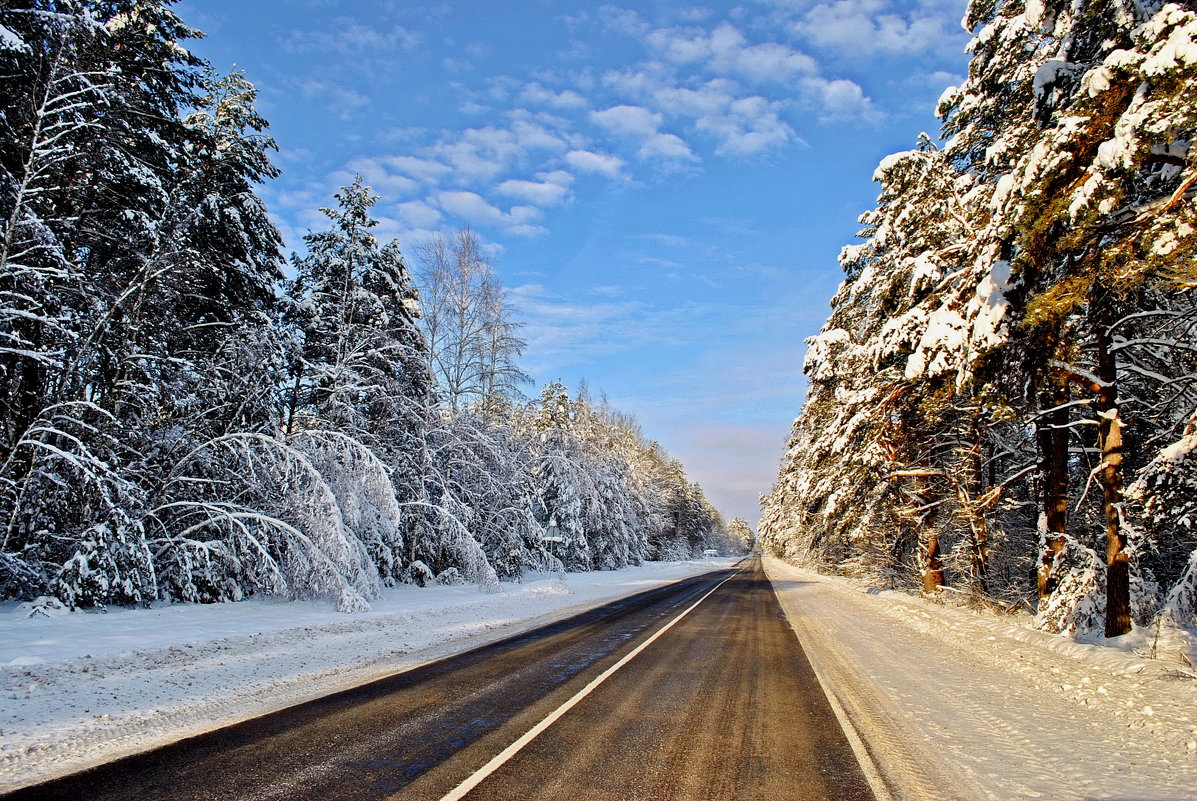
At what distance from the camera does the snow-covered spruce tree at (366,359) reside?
17.5m

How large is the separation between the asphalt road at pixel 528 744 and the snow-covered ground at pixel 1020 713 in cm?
58

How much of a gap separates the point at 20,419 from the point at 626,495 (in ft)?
127

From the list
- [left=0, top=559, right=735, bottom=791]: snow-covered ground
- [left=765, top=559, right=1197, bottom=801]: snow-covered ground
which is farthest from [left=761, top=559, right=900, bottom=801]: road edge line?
[left=0, top=559, right=735, bottom=791]: snow-covered ground

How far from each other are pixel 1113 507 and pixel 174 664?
44.2 feet

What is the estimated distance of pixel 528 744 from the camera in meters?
4.90

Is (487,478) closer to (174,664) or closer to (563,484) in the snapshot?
(563,484)

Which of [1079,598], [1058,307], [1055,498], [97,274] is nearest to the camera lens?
[1058,307]

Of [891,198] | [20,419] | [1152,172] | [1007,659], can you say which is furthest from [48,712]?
[891,198]

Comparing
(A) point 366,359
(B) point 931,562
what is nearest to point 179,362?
(A) point 366,359

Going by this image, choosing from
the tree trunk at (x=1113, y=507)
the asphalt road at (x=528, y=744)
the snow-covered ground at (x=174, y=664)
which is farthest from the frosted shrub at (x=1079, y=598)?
the snow-covered ground at (x=174, y=664)

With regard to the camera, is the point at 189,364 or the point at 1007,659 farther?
the point at 189,364

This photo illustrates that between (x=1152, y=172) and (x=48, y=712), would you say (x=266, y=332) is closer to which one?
(x=48, y=712)

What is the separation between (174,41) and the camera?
14.2m

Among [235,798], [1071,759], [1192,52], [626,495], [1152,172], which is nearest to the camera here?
[235,798]
